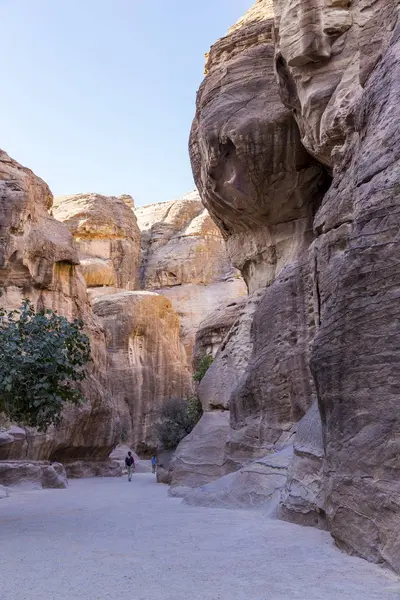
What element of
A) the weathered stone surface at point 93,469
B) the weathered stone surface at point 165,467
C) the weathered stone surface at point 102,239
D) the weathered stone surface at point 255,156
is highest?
the weathered stone surface at point 102,239

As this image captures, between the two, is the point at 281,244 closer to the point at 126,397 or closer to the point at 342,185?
the point at 342,185

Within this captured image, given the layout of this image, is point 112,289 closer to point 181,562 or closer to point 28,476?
point 28,476

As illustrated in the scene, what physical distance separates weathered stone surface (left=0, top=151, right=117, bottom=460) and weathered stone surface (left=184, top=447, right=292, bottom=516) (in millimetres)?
14338

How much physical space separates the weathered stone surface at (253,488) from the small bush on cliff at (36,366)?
3.66 meters

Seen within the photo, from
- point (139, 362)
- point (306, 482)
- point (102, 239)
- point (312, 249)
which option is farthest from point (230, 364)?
point (102, 239)

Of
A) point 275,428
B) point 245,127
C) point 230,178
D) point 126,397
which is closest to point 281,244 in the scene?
point 230,178

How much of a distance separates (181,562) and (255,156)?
14414 millimetres

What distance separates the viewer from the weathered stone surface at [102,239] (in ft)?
169

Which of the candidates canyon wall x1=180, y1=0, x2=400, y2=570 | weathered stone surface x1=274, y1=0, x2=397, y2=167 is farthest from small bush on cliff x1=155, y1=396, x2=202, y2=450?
weathered stone surface x1=274, y1=0, x2=397, y2=167

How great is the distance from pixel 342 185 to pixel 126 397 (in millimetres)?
33841

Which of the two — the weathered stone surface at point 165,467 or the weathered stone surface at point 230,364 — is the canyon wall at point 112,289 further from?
the weathered stone surface at point 230,364

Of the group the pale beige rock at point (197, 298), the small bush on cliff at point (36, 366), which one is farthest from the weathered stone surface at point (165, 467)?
the pale beige rock at point (197, 298)

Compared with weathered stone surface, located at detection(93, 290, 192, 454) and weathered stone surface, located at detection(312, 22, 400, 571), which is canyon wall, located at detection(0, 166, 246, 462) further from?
weathered stone surface, located at detection(312, 22, 400, 571)

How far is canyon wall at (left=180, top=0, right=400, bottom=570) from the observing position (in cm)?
645
